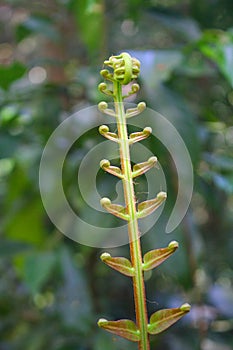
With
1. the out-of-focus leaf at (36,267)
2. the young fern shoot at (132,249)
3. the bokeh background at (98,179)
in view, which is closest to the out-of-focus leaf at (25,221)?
the bokeh background at (98,179)

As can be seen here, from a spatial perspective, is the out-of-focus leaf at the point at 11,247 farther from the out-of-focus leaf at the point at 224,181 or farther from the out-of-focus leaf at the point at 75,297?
the out-of-focus leaf at the point at 224,181

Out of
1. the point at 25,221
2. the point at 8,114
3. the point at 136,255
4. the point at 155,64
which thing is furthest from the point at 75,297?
the point at 136,255

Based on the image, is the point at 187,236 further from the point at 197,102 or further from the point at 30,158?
the point at 197,102

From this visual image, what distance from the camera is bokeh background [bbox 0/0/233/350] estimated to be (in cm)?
68

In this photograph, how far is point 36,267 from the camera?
2.32 feet

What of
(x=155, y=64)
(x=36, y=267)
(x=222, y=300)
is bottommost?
(x=222, y=300)

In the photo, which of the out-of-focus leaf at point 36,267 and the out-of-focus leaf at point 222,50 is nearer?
the out-of-focus leaf at point 222,50

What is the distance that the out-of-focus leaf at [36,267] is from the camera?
0.68 m

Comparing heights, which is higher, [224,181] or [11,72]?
[11,72]

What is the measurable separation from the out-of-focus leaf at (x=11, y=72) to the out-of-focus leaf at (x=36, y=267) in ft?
0.73

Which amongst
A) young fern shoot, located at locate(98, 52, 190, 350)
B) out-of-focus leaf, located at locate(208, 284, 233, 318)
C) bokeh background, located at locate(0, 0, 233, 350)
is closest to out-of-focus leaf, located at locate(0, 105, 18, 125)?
bokeh background, located at locate(0, 0, 233, 350)

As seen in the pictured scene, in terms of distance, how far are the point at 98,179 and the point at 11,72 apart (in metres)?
0.19

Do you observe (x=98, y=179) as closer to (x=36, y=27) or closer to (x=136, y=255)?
(x=36, y=27)

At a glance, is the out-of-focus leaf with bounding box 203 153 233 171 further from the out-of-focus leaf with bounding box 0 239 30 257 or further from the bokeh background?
the out-of-focus leaf with bounding box 0 239 30 257
